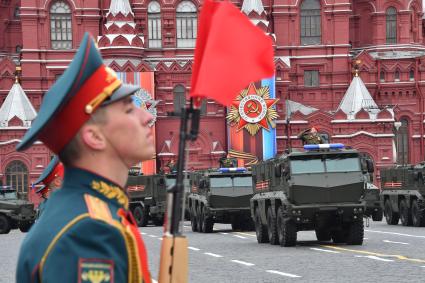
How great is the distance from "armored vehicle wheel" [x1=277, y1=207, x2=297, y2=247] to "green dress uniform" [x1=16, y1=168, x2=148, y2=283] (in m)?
23.5

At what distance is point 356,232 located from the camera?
27.5 m

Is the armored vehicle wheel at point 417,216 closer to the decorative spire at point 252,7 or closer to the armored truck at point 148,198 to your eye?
the armored truck at point 148,198

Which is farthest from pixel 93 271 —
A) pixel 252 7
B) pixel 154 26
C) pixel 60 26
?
pixel 60 26

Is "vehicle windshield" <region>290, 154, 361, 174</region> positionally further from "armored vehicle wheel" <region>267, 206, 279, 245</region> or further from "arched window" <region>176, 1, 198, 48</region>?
"arched window" <region>176, 1, 198, 48</region>

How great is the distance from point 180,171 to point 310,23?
76.7m

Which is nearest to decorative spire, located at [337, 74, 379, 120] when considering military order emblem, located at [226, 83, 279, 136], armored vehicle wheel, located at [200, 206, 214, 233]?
military order emblem, located at [226, 83, 279, 136]

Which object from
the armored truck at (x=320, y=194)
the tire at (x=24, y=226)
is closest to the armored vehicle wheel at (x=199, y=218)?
the tire at (x=24, y=226)

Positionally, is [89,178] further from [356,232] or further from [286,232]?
[356,232]

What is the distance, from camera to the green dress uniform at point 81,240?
12.4 ft

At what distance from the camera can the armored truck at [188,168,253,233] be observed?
38.7m

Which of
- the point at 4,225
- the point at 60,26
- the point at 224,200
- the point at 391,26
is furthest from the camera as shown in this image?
the point at 391,26

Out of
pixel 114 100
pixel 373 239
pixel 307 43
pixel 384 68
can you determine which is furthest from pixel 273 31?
pixel 114 100

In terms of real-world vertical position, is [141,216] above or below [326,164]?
below

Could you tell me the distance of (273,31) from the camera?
80.6m
